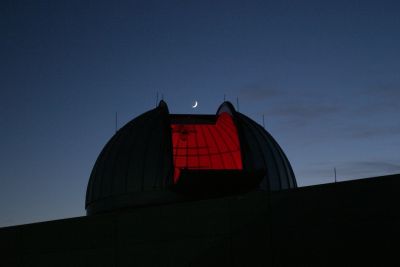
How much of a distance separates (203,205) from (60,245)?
3.31 meters

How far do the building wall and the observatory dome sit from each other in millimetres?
3526

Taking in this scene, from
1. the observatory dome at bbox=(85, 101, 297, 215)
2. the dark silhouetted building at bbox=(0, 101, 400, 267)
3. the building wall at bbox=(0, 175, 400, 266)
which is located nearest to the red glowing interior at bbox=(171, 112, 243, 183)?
the observatory dome at bbox=(85, 101, 297, 215)

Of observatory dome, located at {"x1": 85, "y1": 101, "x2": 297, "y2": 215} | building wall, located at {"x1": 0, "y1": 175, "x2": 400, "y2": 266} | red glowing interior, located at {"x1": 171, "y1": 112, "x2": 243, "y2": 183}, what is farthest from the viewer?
red glowing interior, located at {"x1": 171, "y1": 112, "x2": 243, "y2": 183}

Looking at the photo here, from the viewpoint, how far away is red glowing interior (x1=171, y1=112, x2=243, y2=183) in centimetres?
1878

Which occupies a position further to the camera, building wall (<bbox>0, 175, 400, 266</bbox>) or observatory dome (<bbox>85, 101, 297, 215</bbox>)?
observatory dome (<bbox>85, 101, 297, 215</bbox>)

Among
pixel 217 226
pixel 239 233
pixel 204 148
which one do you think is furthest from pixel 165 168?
pixel 239 233

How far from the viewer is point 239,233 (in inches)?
304

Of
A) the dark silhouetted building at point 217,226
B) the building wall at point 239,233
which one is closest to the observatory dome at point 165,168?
the dark silhouetted building at point 217,226

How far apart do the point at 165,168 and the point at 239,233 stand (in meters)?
6.91

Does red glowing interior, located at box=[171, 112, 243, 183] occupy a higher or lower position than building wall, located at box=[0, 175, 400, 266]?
higher

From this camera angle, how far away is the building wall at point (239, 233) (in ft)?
21.0

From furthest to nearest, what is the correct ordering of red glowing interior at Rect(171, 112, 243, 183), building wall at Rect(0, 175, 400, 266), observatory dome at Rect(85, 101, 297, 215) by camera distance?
1. red glowing interior at Rect(171, 112, 243, 183)
2. observatory dome at Rect(85, 101, 297, 215)
3. building wall at Rect(0, 175, 400, 266)

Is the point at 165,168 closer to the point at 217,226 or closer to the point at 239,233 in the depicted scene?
the point at 217,226

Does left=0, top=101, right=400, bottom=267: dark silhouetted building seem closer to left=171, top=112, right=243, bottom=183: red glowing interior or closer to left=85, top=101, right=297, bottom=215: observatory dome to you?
left=85, top=101, right=297, bottom=215: observatory dome
